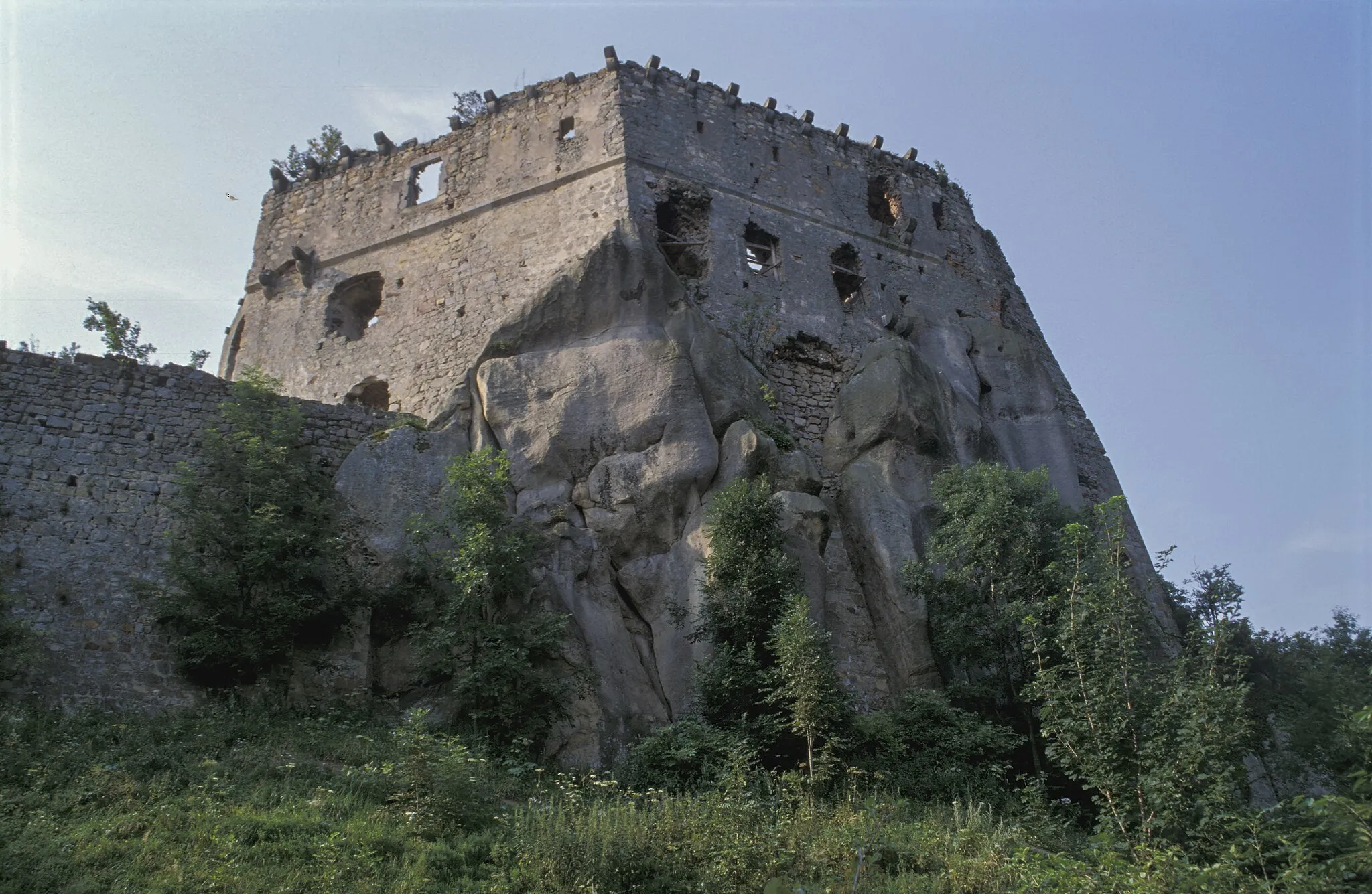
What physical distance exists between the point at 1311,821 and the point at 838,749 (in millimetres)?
4340

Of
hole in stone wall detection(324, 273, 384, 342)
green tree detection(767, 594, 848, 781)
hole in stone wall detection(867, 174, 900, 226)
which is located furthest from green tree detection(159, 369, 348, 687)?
hole in stone wall detection(867, 174, 900, 226)

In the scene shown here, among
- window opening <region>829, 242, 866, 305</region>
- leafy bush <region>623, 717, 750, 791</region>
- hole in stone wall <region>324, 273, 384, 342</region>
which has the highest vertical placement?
window opening <region>829, 242, 866, 305</region>

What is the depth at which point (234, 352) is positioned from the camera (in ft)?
72.2

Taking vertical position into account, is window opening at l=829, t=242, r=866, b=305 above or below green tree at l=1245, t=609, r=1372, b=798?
above

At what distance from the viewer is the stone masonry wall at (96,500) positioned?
1216 centimetres

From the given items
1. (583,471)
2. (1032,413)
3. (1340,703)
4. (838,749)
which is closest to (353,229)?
(583,471)

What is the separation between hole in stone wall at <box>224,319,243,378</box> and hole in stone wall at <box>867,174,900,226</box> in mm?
12585

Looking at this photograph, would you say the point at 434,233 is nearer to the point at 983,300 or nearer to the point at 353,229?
the point at 353,229

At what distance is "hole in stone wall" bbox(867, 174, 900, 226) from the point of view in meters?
23.6

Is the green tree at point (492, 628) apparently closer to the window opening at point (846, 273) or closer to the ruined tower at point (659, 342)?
the ruined tower at point (659, 342)

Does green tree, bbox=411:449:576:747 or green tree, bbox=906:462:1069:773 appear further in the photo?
green tree, bbox=906:462:1069:773

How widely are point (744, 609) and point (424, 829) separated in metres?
5.11

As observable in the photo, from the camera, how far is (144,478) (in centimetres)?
1389

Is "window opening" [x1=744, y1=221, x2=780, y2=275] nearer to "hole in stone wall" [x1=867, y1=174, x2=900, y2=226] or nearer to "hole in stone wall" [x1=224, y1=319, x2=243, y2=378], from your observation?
"hole in stone wall" [x1=867, y1=174, x2=900, y2=226]
